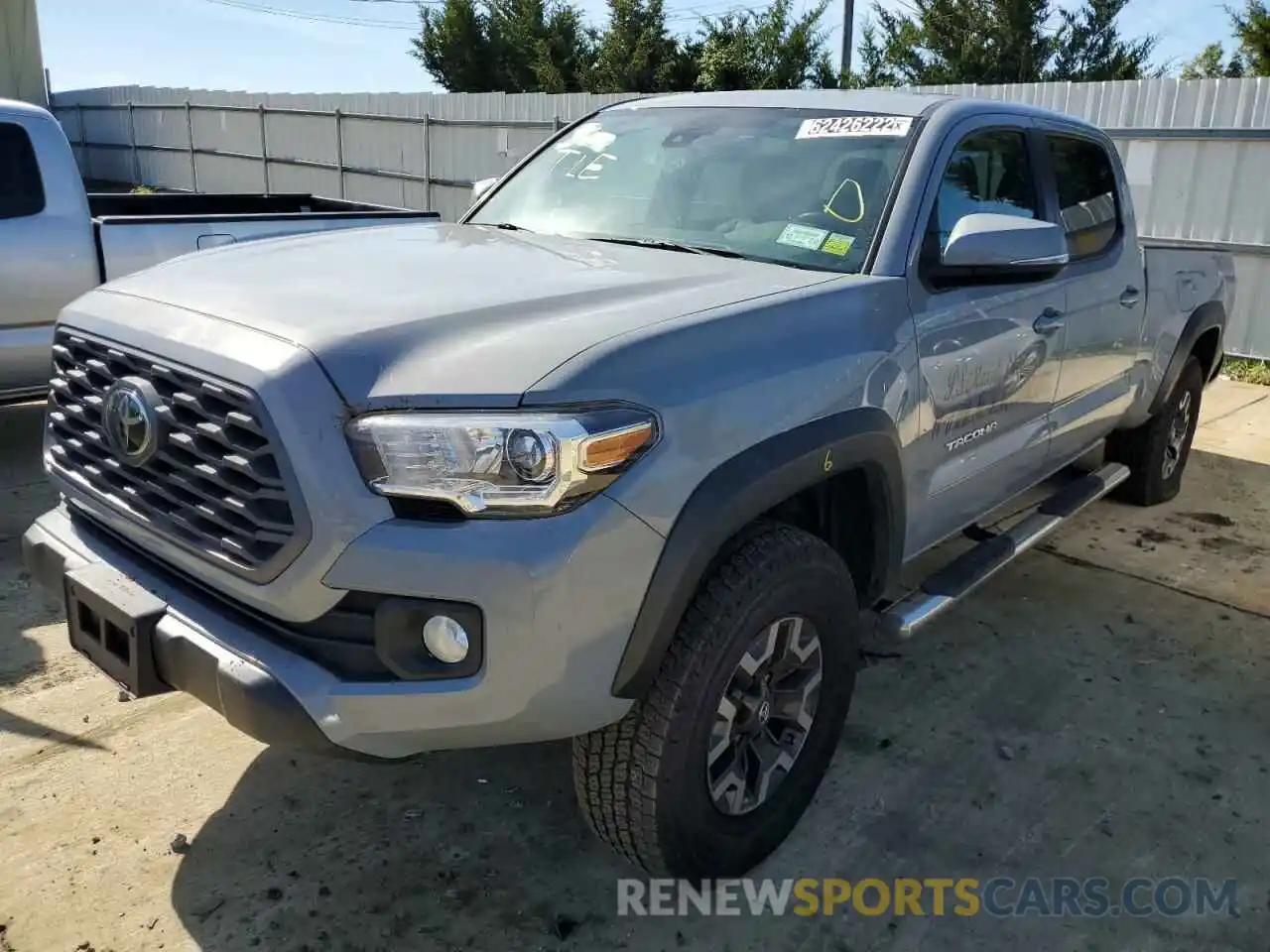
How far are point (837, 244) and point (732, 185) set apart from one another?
19.1 inches

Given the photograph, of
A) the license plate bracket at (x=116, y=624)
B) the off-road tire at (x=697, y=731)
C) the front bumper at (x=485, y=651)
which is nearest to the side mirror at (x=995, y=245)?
the off-road tire at (x=697, y=731)

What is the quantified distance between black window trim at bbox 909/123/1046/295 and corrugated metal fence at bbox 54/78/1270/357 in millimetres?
2855

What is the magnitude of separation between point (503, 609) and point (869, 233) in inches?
64.9

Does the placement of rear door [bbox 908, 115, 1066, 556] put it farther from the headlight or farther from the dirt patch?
the dirt patch

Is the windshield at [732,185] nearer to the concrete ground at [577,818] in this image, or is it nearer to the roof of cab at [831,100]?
the roof of cab at [831,100]

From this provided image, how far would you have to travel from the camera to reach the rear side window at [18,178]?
5.53 m

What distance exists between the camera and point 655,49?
3041 cm

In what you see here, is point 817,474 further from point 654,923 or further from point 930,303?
point 654,923

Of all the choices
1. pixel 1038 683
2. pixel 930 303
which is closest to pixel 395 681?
pixel 930 303

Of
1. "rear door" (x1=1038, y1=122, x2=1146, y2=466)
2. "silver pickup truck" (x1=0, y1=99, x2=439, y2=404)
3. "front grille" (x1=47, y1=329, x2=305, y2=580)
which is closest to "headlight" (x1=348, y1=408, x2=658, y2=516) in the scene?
"front grille" (x1=47, y1=329, x2=305, y2=580)

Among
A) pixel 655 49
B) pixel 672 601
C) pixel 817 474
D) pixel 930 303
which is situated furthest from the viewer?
pixel 655 49

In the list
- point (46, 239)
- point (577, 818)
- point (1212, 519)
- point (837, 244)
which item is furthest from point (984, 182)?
point (46, 239)

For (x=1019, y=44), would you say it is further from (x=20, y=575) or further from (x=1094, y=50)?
(x=20, y=575)

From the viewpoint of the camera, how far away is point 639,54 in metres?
30.2
